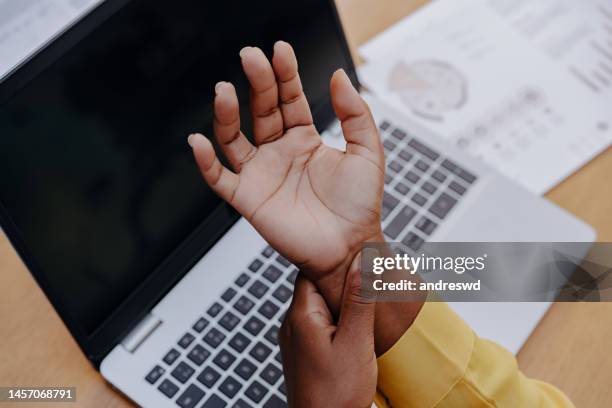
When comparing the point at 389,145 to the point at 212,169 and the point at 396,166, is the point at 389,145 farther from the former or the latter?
the point at 212,169

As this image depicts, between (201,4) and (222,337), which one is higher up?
(201,4)

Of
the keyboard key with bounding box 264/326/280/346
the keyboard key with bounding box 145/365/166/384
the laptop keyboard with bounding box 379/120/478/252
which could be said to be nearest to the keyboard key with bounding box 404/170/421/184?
the laptop keyboard with bounding box 379/120/478/252

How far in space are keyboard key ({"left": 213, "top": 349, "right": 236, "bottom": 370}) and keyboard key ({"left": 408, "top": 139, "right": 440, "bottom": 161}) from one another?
31cm

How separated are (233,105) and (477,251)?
0.32 metres

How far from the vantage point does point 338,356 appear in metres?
0.58

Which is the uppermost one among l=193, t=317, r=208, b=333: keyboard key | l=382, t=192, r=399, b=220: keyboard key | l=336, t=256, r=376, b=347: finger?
l=336, t=256, r=376, b=347: finger

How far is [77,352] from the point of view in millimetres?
727

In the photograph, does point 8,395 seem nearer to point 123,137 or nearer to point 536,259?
point 123,137

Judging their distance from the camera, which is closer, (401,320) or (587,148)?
(401,320)

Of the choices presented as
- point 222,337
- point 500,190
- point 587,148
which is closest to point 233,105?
point 222,337

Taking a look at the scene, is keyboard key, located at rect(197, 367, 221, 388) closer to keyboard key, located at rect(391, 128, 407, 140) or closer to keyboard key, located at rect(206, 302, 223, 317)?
keyboard key, located at rect(206, 302, 223, 317)

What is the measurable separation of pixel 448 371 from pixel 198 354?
0.76 ft

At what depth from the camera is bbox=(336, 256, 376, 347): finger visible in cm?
56

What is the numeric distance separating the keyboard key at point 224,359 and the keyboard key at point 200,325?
3 centimetres
